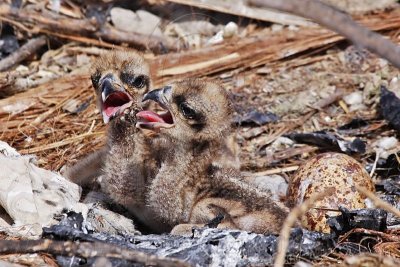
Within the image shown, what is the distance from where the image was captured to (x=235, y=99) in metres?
6.28

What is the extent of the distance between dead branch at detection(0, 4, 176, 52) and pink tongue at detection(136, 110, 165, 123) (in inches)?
87.6

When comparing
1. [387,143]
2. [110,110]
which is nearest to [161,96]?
[110,110]

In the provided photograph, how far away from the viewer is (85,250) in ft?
10.8

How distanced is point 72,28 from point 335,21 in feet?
14.9

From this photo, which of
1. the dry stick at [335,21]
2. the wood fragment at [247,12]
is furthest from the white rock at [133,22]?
the dry stick at [335,21]

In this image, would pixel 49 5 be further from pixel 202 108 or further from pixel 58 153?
pixel 202 108

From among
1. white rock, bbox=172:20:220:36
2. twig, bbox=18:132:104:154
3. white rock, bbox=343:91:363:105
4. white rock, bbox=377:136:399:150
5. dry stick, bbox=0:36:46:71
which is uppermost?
white rock, bbox=172:20:220:36

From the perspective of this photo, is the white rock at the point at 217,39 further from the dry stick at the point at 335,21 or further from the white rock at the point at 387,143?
the dry stick at the point at 335,21

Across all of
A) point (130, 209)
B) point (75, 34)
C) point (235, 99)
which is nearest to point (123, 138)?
point (130, 209)

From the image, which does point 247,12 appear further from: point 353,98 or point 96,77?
point 96,77

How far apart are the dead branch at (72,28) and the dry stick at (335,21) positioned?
4.35m

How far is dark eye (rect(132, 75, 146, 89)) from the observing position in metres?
4.79

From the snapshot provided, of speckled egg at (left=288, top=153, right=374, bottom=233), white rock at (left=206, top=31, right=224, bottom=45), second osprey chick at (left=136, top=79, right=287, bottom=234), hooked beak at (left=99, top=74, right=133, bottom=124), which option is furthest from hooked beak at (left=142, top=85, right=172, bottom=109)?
white rock at (left=206, top=31, right=224, bottom=45)

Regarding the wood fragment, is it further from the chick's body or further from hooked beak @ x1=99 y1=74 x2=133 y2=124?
Result: hooked beak @ x1=99 y1=74 x2=133 y2=124
